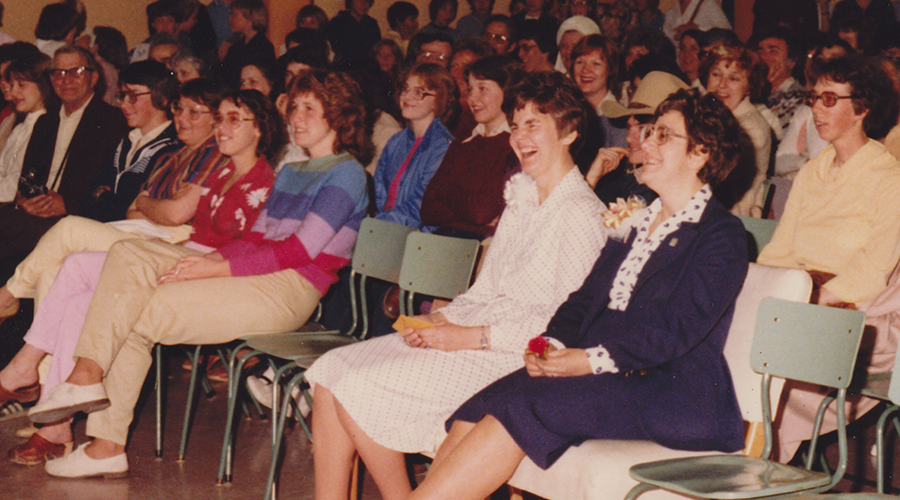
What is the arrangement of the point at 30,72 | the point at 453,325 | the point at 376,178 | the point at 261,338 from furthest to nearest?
the point at 30,72
the point at 376,178
the point at 261,338
the point at 453,325

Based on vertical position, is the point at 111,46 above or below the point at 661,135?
above

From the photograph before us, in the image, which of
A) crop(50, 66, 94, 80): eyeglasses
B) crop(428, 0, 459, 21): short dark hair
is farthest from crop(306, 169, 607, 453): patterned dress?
crop(428, 0, 459, 21): short dark hair

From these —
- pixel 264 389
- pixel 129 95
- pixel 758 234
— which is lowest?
pixel 264 389

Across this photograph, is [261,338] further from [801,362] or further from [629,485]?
[801,362]

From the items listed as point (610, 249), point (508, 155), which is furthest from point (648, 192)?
point (610, 249)

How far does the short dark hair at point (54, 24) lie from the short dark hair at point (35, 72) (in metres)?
1.63

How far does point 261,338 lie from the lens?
3.12 meters

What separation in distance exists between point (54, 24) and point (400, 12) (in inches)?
101

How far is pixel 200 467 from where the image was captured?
3.26m

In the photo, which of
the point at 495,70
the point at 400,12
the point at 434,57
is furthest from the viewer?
the point at 400,12

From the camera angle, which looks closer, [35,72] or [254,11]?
[35,72]

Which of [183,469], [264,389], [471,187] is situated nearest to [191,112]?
[264,389]

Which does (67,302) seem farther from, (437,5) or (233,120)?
(437,5)

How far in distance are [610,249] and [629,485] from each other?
0.66m
